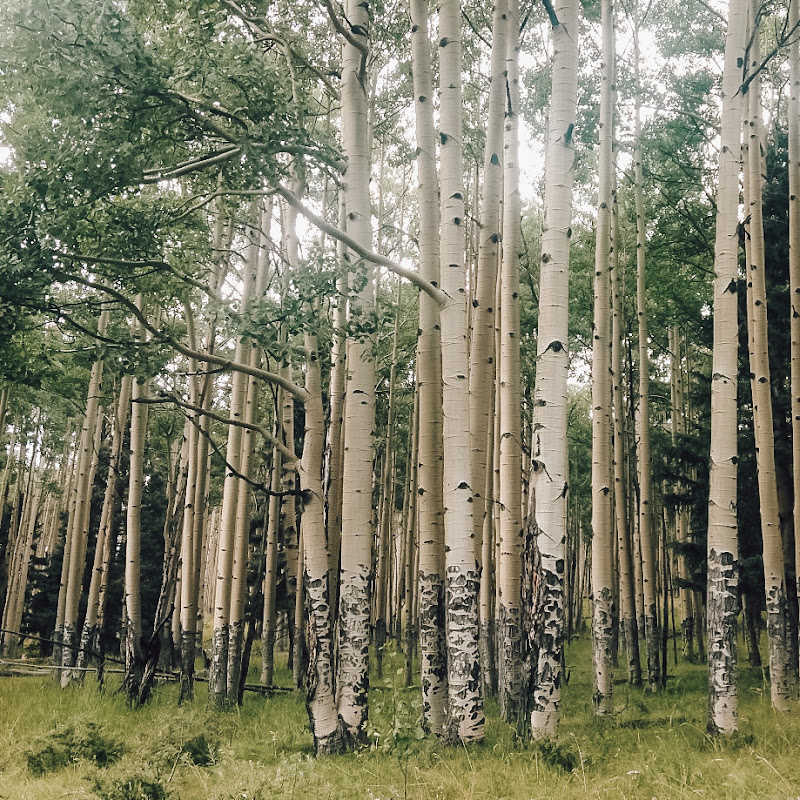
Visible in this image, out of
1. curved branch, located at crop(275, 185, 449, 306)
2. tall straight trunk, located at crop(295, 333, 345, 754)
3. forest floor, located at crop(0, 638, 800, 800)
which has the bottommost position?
forest floor, located at crop(0, 638, 800, 800)

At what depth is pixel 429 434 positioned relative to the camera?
6.29m

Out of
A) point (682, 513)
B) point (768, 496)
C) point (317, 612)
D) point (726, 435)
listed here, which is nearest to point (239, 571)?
point (317, 612)

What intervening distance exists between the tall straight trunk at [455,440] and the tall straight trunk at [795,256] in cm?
468

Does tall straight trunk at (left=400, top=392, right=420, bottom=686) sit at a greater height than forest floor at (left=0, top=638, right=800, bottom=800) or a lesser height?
greater

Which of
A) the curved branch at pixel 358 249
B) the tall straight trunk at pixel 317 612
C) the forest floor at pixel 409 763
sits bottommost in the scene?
the forest floor at pixel 409 763

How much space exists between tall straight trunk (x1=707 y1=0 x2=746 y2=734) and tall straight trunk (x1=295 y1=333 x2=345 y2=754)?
3.24 meters

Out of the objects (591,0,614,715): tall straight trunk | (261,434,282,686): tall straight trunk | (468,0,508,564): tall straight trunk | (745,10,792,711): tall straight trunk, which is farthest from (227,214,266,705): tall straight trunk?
(745,10,792,711): tall straight trunk

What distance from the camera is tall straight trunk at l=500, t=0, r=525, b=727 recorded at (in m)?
7.29

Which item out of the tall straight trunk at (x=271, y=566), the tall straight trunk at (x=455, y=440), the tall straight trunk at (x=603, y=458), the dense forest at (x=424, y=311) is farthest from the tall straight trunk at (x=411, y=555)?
the tall straight trunk at (x=455, y=440)

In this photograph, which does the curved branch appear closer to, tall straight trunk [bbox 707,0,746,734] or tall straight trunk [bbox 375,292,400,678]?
tall straight trunk [bbox 707,0,746,734]

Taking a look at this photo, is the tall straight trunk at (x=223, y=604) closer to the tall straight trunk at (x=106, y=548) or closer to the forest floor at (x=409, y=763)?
the forest floor at (x=409, y=763)

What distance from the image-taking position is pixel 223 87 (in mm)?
5848

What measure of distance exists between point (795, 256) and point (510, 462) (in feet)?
16.2

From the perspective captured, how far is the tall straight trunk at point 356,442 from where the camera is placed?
19.5ft
